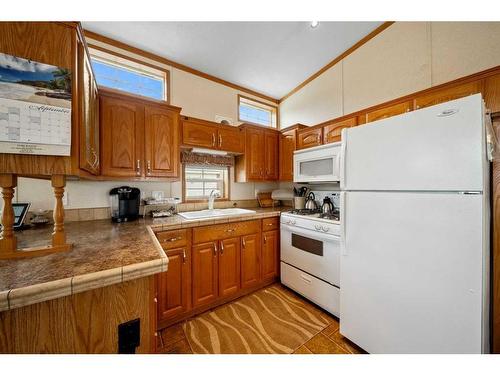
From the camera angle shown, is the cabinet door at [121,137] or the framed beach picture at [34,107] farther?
the cabinet door at [121,137]

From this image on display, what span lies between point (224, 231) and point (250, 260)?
519 mm

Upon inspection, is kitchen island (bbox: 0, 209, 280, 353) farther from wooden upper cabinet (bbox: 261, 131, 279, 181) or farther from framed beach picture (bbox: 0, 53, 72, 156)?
wooden upper cabinet (bbox: 261, 131, 279, 181)

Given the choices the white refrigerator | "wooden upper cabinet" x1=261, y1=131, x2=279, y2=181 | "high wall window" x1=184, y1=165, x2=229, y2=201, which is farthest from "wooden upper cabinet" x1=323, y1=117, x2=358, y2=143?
"high wall window" x1=184, y1=165, x2=229, y2=201

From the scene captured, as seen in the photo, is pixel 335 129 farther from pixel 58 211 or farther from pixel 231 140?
pixel 58 211

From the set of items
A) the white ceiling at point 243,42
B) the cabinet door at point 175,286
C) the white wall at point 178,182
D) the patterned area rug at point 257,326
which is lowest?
the patterned area rug at point 257,326

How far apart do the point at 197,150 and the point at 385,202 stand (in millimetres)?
2048

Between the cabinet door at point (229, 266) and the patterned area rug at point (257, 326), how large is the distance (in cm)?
17

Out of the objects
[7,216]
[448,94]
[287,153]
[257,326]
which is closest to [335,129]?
[287,153]

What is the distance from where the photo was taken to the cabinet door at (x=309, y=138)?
233 cm

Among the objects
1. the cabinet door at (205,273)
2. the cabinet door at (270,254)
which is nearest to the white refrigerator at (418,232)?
the cabinet door at (270,254)

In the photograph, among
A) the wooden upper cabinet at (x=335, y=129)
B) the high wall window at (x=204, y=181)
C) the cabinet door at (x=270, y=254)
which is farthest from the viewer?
the high wall window at (x=204, y=181)

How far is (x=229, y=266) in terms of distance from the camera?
2.00m

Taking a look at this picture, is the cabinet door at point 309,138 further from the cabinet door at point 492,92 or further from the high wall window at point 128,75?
the high wall window at point 128,75
